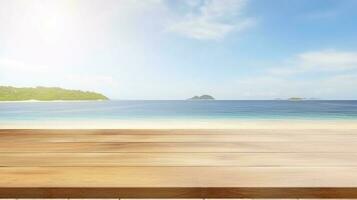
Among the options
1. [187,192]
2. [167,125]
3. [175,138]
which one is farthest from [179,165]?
[167,125]

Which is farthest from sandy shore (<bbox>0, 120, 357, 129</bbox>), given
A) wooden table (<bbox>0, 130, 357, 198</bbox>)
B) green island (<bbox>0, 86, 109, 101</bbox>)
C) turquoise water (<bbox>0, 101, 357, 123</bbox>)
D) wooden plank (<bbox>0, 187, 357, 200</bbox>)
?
green island (<bbox>0, 86, 109, 101</bbox>)

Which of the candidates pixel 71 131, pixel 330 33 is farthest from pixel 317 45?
pixel 71 131

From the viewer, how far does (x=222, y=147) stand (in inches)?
53.7

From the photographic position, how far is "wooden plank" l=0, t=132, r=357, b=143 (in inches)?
59.4

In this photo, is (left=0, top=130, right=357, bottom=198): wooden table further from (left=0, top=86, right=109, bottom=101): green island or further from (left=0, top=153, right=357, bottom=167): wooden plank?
(left=0, top=86, right=109, bottom=101): green island

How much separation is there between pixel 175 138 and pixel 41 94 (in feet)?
193

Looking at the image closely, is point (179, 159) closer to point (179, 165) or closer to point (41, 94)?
point (179, 165)

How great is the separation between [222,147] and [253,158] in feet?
0.64

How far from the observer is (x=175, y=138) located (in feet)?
5.07

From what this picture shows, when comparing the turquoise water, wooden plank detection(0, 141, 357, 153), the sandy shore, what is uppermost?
wooden plank detection(0, 141, 357, 153)

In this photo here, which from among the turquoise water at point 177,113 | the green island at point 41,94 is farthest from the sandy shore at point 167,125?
the green island at point 41,94

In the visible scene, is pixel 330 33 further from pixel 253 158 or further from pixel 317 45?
pixel 253 158

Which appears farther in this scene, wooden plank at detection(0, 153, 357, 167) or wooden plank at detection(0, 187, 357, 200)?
wooden plank at detection(0, 153, 357, 167)

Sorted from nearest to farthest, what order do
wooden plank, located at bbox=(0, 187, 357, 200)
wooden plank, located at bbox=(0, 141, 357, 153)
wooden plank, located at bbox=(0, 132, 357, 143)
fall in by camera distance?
wooden plank, located at bbox=(0, 187, 357, 200), wooden plank, located at bbox=(0, 141, 357, 153), wooden plank, located at bbox=(0, 132, 357, 143)
